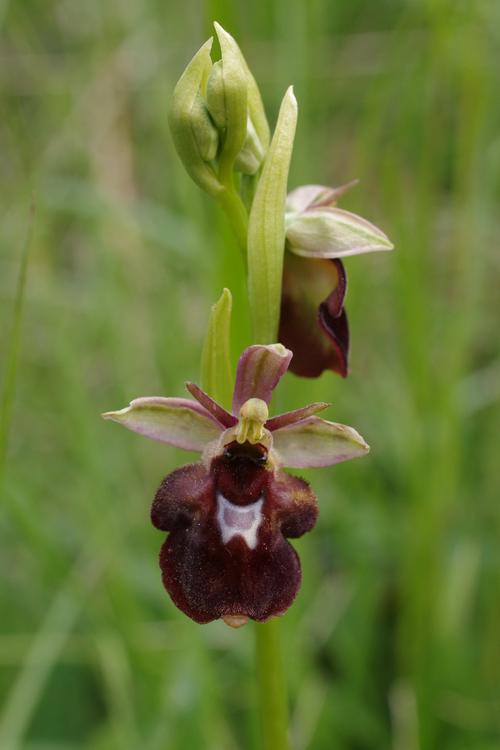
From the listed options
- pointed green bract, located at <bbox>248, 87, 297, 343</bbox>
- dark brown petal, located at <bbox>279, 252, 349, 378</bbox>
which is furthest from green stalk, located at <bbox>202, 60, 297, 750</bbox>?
dark brown petal, located at <bbox>279, 252, 349, 378</bbox>

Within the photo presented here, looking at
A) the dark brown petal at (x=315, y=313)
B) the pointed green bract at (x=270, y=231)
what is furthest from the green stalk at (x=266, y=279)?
the dark brown petal at (x=315, y=313)

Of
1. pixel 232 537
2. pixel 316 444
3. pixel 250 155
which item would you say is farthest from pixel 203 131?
pixel 232 537

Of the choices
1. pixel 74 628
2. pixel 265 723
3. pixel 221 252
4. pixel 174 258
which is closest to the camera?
pixel 265 723

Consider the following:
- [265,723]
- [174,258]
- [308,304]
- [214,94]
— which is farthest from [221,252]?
[174,258]

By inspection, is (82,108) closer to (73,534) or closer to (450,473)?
(73,534)

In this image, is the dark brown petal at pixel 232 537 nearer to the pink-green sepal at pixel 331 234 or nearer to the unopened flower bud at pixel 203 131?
the pink-green sepal at pixel 331 234

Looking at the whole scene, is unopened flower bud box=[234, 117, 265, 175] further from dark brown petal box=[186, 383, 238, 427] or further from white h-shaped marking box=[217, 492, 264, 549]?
white h-shaped marking box=[217, 492, 264, 549]

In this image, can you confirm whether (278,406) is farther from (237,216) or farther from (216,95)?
(216,95)
